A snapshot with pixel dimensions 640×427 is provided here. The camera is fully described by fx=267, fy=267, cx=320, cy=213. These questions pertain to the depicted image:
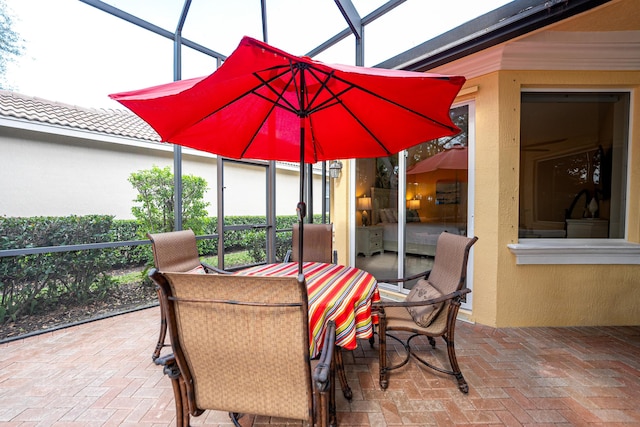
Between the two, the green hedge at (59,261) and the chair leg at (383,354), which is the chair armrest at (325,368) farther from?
the green hedge at (59,261)

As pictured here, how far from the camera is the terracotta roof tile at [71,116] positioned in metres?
2.99

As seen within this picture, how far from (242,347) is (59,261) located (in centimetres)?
339

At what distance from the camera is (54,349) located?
2.45 m

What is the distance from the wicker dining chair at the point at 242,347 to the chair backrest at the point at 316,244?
6.72 ft

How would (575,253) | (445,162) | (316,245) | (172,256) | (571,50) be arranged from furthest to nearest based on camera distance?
(445,162) < (316,245) < (575,253) < (571,50) < (172,256)

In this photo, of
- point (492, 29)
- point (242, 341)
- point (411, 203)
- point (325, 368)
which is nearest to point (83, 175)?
point (242, 341)

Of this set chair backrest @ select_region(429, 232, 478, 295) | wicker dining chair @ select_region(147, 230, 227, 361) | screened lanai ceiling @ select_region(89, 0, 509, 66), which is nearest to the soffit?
screened lanai ceiling @ select_region(89, 0, 509, 66)

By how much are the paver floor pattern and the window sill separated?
0.74m

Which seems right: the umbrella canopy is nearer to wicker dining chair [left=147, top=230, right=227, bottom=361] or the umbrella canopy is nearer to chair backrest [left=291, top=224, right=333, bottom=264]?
chair backrest [left=291, top=224, right=333, bottom=264]

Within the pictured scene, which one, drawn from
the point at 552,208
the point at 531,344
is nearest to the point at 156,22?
the point at 552,208

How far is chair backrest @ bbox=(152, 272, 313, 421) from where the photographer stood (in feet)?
3.16

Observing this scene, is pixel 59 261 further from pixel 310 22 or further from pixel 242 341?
pixel 310 22

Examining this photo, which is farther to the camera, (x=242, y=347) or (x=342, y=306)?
(x=342, y=306)

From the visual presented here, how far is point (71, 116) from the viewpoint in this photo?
3.76 metres
